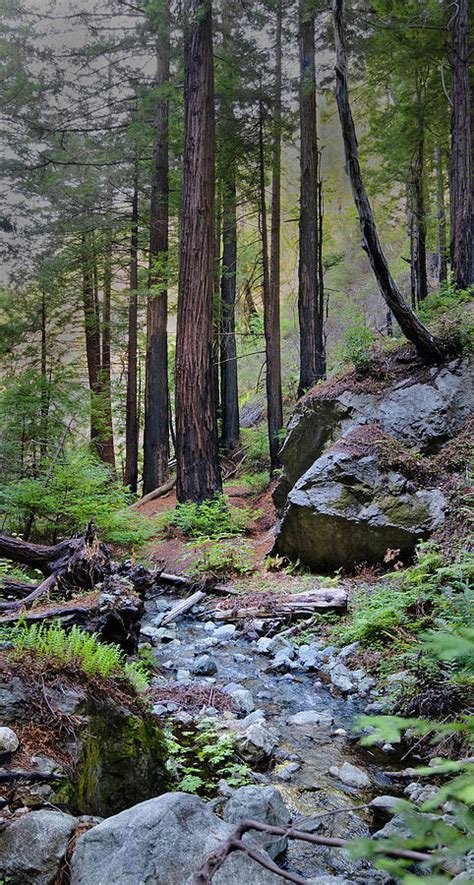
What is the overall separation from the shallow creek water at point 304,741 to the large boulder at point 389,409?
3425 millimetres

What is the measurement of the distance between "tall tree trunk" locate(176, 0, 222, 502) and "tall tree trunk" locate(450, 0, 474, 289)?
4.57 metres

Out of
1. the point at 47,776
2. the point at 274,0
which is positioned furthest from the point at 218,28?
the point at 47,776

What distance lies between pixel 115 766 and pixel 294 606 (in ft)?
11.2

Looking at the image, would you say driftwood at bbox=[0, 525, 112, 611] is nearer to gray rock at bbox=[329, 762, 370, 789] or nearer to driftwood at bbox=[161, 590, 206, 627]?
driftwood at bbox=[161, 590, 206, 627]

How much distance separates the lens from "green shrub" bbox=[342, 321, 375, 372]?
25.1ft

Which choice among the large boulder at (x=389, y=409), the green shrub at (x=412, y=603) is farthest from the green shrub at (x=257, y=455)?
the green shrub at (x=412, y=603)

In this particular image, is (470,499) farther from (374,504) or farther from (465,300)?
(465,300)

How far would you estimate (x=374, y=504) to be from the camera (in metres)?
6.19

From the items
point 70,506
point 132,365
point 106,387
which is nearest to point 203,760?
point 70,506

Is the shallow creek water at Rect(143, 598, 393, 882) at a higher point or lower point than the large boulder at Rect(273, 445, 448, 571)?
lower

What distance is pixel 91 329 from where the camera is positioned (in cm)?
1873

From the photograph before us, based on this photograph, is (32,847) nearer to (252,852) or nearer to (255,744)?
(252,852)

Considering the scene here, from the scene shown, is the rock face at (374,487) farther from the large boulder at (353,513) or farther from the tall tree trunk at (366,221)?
the tall tree trunk at (366,221)

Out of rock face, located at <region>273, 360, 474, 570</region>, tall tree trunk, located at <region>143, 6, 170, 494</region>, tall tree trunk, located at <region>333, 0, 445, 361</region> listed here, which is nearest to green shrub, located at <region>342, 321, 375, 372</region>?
rock face, located at <region>273, 360, 474, 570</region>
